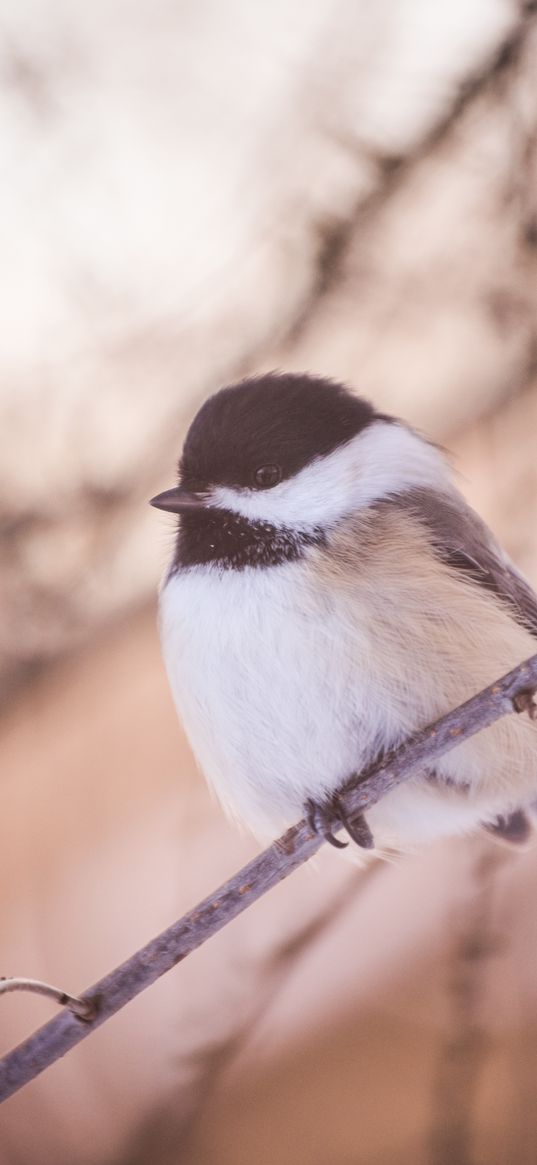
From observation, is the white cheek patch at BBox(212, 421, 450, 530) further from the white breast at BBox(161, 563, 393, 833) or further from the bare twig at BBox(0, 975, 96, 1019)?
the bare twig at BBox(0, 975, 96, 1019)

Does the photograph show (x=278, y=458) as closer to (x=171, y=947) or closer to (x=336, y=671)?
(x=336, y=671)

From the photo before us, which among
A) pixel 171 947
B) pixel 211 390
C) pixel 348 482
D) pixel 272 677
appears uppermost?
pixel 211 390

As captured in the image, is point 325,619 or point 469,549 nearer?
point 325,619

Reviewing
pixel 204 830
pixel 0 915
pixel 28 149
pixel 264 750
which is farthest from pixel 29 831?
pixel 28 149

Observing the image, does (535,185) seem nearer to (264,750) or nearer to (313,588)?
(313,588)

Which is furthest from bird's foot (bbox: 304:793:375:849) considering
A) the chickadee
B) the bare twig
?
the bare twig

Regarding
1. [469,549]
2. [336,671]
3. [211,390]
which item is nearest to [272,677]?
[336,671]

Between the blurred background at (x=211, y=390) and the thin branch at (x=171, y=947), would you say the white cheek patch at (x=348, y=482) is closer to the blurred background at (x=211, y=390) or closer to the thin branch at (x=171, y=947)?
the blurred background at (x=211, y=390)
